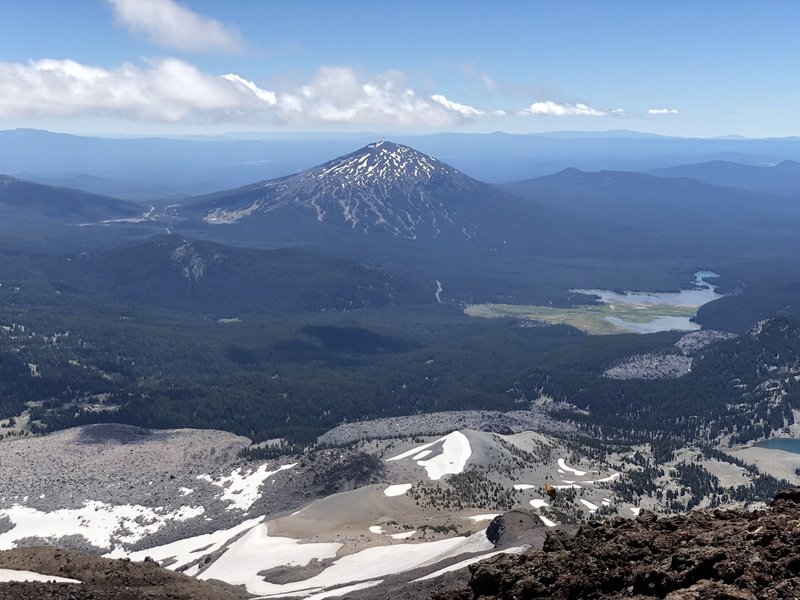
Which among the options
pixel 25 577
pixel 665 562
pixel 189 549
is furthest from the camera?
pixel 189 549

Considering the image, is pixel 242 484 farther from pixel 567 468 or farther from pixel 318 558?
pixel 567 468

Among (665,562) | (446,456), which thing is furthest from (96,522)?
(665,562)

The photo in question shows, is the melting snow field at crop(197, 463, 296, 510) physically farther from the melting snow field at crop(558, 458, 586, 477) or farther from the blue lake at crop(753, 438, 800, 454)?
the blue lake at crop(753, 438, 800, 454)

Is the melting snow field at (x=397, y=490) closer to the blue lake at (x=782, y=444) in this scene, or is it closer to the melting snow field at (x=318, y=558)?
the melting snow field at (x=318, y=558)

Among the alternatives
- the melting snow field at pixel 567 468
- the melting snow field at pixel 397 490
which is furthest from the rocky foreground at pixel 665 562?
the melting snow field at pixel 567 468

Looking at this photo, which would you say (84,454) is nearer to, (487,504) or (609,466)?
(487,504)
